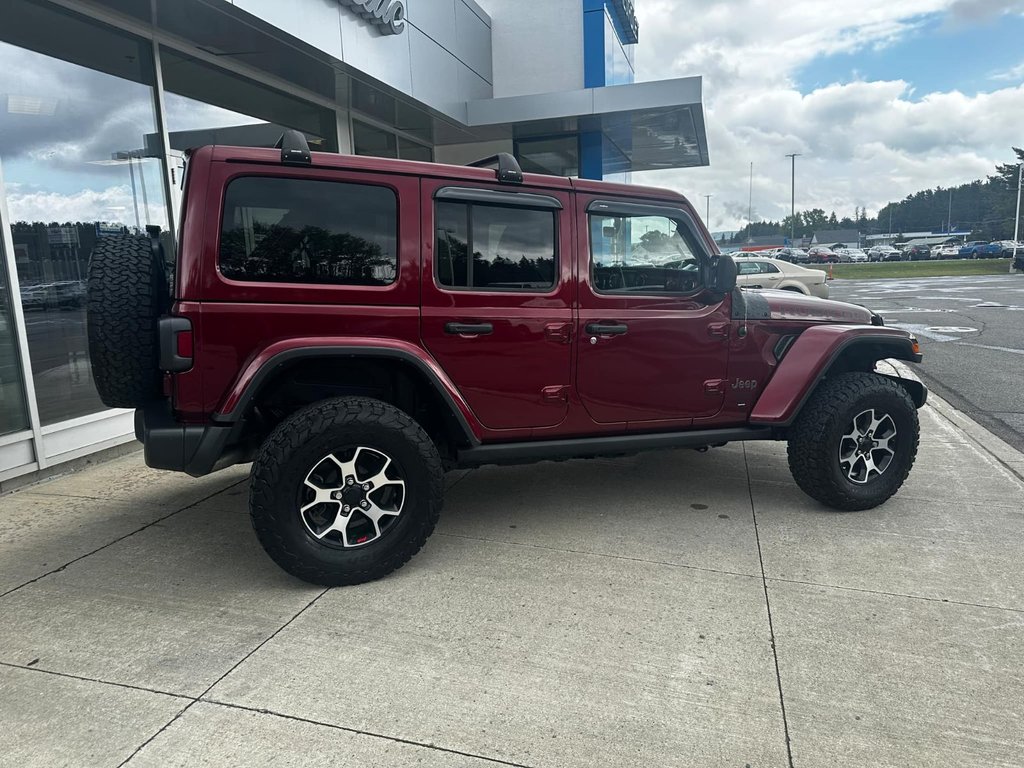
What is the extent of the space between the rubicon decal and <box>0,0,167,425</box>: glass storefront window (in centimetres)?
232

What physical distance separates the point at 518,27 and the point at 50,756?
12.6m

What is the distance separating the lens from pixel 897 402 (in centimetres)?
416

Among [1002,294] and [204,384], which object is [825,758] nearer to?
[204,384]

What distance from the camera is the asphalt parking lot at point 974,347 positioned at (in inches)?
279

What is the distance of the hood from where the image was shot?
412cm

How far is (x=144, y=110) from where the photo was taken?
624 centimetres

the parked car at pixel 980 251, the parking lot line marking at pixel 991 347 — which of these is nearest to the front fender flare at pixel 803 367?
the parking lot line marking at pixel 991 347

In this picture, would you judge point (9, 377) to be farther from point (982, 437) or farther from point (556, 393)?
point (982, 437)

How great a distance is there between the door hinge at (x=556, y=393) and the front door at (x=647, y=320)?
10cm

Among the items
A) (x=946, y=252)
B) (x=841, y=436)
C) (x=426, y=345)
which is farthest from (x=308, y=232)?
(x=946, y=252)

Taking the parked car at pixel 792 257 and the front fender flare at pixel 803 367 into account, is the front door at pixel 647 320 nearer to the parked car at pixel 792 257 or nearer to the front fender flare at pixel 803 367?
the front fender flare at pixel 803 367

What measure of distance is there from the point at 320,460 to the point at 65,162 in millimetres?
4220

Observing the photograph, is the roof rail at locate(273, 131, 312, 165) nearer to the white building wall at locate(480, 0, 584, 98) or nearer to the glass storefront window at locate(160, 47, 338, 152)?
the glass storefront window at locate(160, 47, 338, 152)

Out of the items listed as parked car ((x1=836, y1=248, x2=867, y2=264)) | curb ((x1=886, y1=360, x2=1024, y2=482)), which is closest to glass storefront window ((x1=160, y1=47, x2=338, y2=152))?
curb ((x1=886, y1=360, x2=1024, y2=482))
